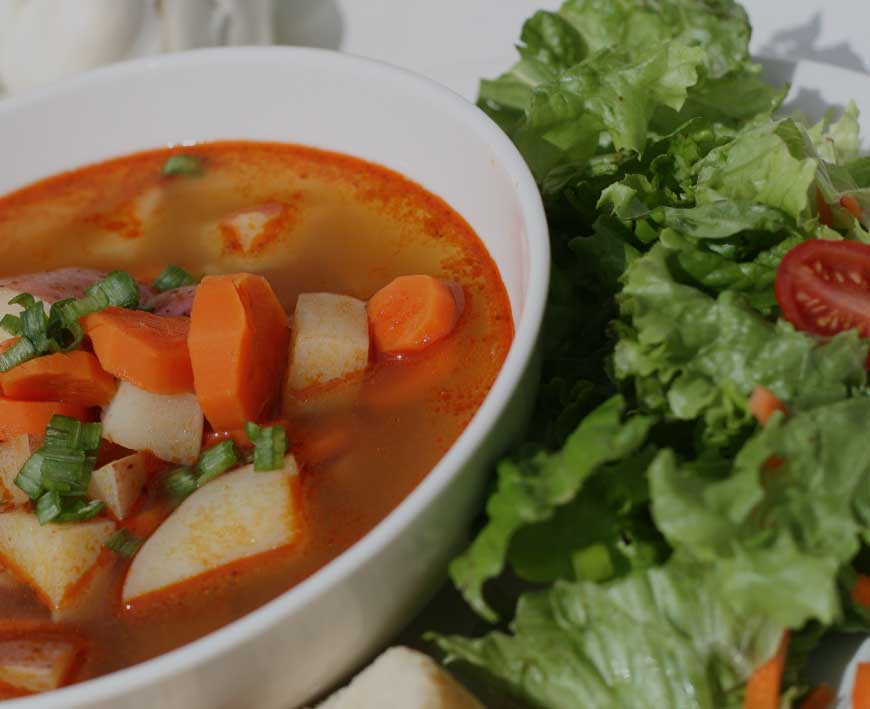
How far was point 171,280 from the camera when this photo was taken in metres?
2.76

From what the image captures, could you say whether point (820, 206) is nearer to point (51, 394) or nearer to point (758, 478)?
point (758, 478)

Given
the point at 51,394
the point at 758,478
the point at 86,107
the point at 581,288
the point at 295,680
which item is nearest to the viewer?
the point at 758,478

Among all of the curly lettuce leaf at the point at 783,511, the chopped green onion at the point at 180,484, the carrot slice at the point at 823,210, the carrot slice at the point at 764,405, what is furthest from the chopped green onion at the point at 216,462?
the carrot slice at the point at 823,210

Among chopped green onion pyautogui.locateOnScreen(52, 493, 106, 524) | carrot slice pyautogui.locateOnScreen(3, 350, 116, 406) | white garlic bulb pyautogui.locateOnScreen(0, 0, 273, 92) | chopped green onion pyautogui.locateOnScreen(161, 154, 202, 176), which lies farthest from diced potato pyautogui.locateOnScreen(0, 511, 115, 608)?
white garlic bulb pyautogui.locateOnScreen(0, 0, 273, 92)

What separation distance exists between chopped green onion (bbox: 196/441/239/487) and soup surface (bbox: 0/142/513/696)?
0.09m

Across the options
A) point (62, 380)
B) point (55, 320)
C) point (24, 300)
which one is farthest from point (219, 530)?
point (24, 300)

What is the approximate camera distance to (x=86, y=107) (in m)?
3.16

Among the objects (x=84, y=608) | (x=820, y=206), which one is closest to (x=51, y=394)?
(x=84, y=608)

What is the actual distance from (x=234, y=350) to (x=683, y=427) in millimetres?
902

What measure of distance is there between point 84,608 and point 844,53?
8.81 ft

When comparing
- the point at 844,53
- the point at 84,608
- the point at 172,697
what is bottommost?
the point at 84,608

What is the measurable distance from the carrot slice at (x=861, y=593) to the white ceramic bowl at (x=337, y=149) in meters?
0.66

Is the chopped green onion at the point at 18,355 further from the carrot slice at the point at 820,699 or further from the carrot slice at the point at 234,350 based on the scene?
the carrot slice at the point at 820,699

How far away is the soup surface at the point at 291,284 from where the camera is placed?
219cm
